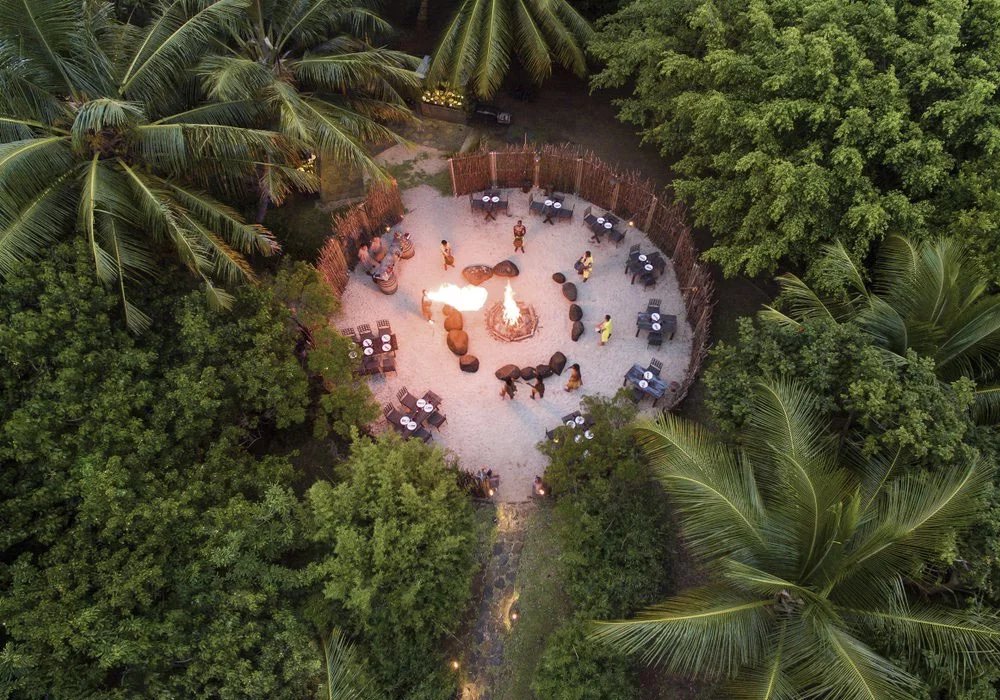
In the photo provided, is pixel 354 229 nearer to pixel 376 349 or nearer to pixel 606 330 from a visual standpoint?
pixel 376 349

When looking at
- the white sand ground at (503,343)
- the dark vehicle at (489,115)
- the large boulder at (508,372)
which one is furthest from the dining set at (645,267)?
the dark vehicle at (489,115)

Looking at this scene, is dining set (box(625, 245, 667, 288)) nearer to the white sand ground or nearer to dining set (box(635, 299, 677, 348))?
the white sand ground

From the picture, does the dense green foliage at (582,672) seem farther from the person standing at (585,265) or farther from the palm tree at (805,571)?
the person standing at (585,265)

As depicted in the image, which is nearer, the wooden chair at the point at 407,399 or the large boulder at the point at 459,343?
the wooden chair at the point at 407,399

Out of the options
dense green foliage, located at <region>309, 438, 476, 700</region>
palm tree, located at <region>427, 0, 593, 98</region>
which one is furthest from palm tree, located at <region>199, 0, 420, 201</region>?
dense green foliage, located at <region>309, 438, 476, 700</region>

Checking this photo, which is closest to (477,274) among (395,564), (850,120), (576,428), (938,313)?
(576,428)

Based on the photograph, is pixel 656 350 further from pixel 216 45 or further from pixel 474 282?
pixel 216 45

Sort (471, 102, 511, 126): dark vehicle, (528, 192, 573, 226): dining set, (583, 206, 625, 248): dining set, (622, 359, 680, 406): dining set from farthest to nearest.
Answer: (471, 102, 511, 126): dark vehicle < (528, 192, 573, 226): dining set < (583, 206, 625, 248): dining set < (622, 359, 680, 406): dining set
